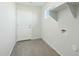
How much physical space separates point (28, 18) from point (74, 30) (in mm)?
4565

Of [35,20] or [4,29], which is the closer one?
[4,29]

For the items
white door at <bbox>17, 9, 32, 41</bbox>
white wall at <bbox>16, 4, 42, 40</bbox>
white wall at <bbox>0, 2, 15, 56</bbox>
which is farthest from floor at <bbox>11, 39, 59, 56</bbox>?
white wall at <bbox>16, 4, 42, 40</bbox>

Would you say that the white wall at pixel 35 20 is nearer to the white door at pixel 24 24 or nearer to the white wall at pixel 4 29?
the white door at pixel 24 24

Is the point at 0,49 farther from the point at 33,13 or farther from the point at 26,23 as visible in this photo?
the point at 33,13

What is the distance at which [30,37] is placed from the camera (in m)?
6.89

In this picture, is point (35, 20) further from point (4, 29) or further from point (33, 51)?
point (4, 29)

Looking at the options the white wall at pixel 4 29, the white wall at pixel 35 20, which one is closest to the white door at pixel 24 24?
the white wall at pixel 35 20

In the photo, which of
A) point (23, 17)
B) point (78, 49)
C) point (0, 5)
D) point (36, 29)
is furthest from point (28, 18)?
point (78, 49)

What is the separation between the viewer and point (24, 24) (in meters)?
6.64

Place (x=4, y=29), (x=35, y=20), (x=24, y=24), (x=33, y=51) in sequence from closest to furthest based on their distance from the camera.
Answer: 1. (x=4, y=29)
2. (x=33, y=51)
3. (x=24, y=24)
4. (x=35, y=20)

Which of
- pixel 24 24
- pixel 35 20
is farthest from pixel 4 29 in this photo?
pixel 35 20

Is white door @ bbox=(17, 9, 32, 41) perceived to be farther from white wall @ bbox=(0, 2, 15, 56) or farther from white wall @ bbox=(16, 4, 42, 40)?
white wall @ bbox=(0, 2, 15, 56)

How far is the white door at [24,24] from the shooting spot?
254 inches

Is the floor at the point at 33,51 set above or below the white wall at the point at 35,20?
below
